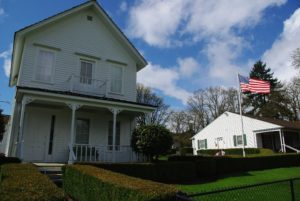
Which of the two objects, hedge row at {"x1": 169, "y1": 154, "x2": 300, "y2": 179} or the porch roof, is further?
hedge row at {"x1": 169, "y1": 154, "x2": 300, "y2": 179}

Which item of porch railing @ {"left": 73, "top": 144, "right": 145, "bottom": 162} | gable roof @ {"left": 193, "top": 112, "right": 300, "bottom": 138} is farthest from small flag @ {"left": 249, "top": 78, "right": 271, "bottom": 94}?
porch railing @ {"left": 73, "top": 144, "right": 145, "bottom": 162}

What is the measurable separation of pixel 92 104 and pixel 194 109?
44360 mm

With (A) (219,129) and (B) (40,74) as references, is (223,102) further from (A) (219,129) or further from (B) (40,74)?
(B) (40,74)

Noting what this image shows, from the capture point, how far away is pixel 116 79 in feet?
57.3

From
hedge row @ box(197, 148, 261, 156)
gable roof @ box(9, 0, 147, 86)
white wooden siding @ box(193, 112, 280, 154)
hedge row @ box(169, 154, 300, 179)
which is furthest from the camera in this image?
white wooden siding @ box(193, 112, 280, 154)

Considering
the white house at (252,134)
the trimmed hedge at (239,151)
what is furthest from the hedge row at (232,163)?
the white house at (252,134)

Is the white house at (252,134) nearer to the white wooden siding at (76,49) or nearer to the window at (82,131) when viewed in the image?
the white wooden siding at (76,49)

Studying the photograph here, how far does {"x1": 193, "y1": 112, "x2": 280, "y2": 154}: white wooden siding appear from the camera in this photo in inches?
1118

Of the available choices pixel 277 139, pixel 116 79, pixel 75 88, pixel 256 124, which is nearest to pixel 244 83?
pixel 256 124

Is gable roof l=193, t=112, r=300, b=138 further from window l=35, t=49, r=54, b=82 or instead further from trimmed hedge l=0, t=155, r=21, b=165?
Answer: trimmed hedge l=0, t=155, r=21, b=165

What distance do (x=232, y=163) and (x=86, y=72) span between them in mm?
10526

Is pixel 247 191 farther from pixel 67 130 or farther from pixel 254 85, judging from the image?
pixel 254 85

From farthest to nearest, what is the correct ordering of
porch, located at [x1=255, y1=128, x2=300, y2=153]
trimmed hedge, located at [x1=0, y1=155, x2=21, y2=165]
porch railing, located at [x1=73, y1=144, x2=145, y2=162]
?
porch, located at [x1=255, y1=128, x2=300, y2=153] → porch railing, located at [x1=73, y1=144, x2=145, y2=162] → trimmed hedge, located at [x1=0, y1=155, x2=21, y2=165]

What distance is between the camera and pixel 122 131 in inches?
678
